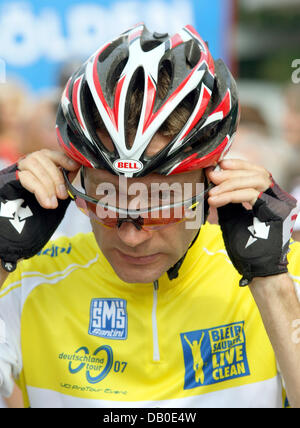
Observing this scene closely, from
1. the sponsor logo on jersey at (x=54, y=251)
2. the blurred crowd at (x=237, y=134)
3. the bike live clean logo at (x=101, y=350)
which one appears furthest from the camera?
the blurred crowd at (x=237, y=134)

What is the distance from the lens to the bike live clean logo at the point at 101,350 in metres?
3.06

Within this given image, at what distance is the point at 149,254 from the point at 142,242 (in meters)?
0.08

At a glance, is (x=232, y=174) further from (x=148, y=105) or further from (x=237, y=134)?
(x=237, y=134)

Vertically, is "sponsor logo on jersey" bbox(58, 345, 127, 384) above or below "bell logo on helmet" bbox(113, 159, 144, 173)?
below

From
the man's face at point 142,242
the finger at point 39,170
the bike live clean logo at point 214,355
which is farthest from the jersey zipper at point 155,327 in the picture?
the finger at point 39,170

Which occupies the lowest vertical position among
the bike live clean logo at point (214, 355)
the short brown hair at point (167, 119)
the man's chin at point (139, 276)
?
the bike live clean logo at point (214, 355)

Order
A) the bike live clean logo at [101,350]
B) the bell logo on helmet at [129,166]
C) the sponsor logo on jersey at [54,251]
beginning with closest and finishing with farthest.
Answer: the bell logo on helmet at [129,166], the bike live clean logo at [101,350], the sponsor logo on jersey at [54,251]

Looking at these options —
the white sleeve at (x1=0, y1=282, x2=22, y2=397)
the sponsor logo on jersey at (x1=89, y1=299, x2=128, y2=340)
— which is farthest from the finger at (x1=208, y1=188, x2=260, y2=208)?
the white sleeve at (x1=0, y1=282, x2=22, y2=397)

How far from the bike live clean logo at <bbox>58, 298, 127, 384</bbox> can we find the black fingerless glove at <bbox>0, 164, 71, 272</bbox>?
46 cm

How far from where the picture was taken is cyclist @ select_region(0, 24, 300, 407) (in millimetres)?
2709

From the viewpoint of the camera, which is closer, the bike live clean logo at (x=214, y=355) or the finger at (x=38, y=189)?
the finger at (x=38, y=189)

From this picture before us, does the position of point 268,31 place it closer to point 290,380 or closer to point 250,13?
point 250,13

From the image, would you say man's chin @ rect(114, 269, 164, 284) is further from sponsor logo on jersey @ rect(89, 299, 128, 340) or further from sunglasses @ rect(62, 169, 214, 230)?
sponsor logo on jersey @ rect(89, 299, 128, 340)

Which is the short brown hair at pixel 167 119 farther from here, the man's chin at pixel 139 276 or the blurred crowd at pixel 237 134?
the blurred crowd at pixel 237 134
